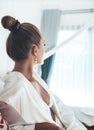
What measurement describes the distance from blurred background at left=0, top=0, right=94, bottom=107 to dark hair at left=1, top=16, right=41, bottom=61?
88.2 inches

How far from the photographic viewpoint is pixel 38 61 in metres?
1.28

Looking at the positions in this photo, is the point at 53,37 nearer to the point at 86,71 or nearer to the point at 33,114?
the point at 86,71

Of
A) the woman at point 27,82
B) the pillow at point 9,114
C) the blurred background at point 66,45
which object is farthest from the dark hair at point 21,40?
the blurred background at point 66,45

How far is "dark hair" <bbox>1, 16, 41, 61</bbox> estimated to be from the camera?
120 centimetres

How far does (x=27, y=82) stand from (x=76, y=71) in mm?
2488

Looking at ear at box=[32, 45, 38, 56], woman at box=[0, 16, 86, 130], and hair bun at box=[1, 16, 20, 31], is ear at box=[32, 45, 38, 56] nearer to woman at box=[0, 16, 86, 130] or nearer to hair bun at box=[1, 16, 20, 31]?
woman at box=[0, 16, 86, 130]

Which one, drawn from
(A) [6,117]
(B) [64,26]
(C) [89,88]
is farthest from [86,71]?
(A) [6,117]

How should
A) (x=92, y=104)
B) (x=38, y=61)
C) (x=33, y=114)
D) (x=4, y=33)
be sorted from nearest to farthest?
(x=33, y=114), (x=38, y=61), (x=4, y=33), (x=92, y=104)

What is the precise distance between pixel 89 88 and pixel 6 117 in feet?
8.93

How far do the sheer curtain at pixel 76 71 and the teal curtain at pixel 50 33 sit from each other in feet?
0.44

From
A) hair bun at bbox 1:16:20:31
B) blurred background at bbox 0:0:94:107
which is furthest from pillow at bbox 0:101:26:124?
blurred background at bbox 0:0:94:107

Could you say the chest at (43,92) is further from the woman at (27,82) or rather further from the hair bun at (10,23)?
the hair bun at (10,23)

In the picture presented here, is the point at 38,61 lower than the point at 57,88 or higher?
higher

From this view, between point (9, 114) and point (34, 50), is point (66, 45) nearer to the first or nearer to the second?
point (34, 50)
